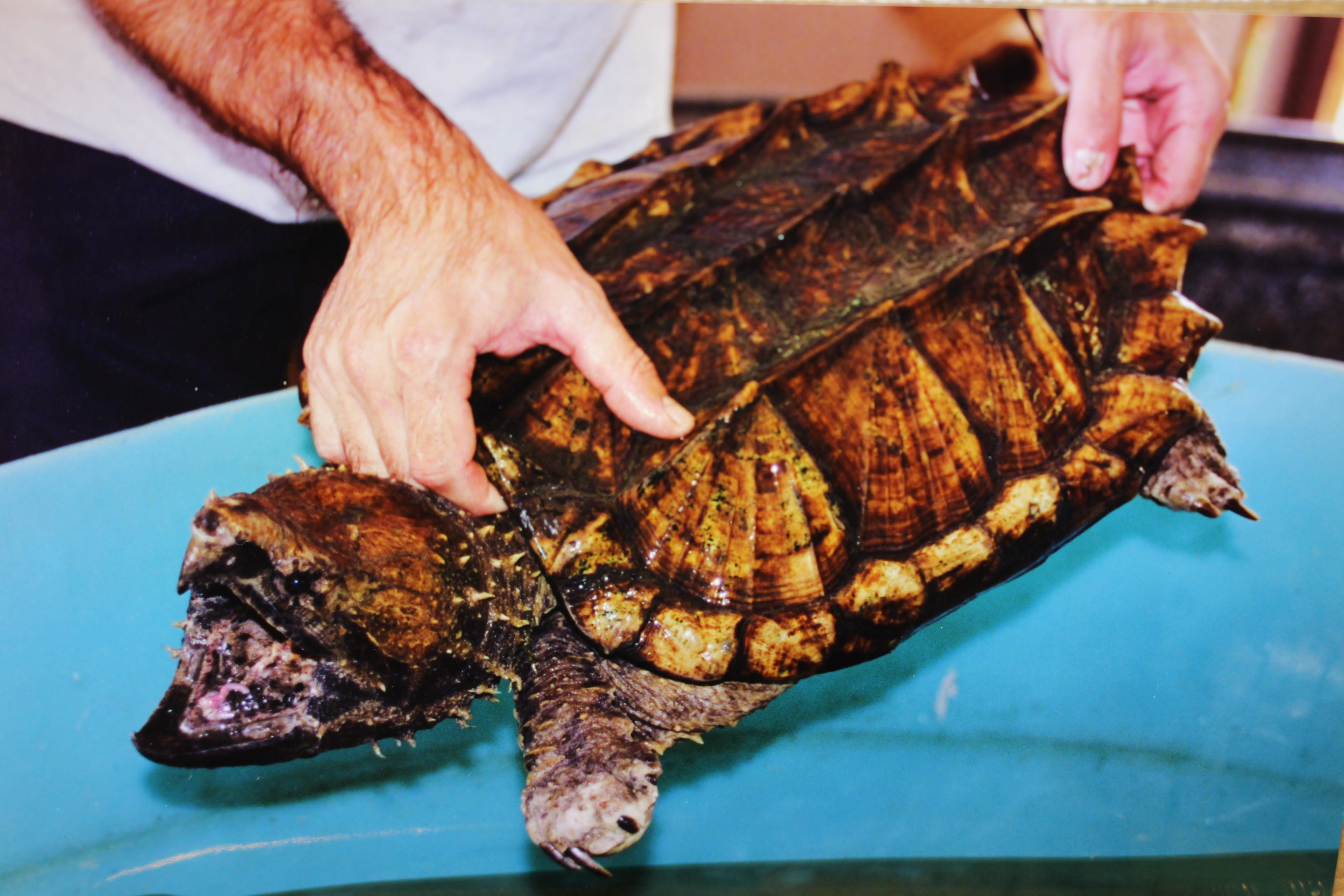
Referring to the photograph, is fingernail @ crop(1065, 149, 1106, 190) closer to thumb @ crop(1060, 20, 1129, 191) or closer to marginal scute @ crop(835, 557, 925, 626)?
thumb @ crop(1060, 20, 1129, 191)

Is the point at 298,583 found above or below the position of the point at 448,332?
below

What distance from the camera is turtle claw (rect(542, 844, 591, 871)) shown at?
112 centimetres

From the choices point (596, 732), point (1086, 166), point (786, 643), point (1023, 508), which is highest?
point (1086, 166)

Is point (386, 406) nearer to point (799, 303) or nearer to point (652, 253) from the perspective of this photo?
point (652, 253)

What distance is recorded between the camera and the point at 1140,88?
5.62 ft

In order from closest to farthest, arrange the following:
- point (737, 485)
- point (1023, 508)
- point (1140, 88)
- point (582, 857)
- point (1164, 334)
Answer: point (582, 857) → point (737, 485) → point (1023, 508) → point (1164, 334) → point (1140, 88)

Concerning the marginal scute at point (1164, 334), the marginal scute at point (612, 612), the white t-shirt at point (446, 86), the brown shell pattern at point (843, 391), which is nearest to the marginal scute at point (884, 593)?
the brown shell pattern at point (843, 391)

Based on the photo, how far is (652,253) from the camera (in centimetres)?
140

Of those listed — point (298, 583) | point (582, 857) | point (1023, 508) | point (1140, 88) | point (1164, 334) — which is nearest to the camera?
point (298, 583)

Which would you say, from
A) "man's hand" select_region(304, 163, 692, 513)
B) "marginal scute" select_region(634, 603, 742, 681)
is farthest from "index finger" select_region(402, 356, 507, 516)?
"marginal scute" select_region(634, 603, 742, 681)

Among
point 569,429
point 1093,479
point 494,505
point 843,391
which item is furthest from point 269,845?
point 1093,479

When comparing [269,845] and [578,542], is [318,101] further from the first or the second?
[269,845]

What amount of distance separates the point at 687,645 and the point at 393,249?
686mm

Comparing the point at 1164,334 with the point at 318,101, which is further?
the point at 1164,334
